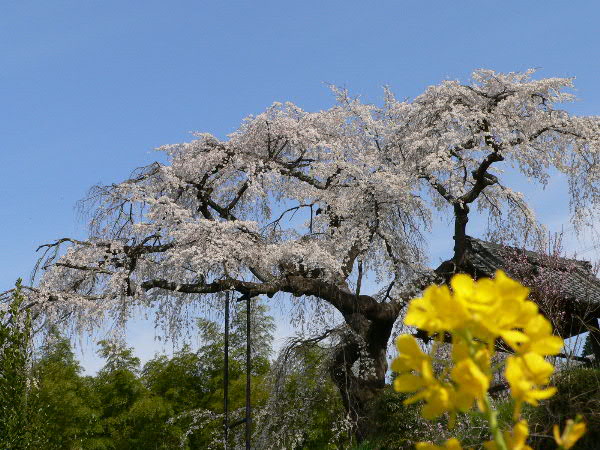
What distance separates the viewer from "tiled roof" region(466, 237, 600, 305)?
454 inches

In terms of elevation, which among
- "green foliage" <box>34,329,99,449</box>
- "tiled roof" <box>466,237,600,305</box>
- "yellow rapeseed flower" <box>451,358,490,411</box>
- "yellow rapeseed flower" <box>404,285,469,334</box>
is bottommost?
"yellow rapeseed flower" <box>451,358,490,411</box>

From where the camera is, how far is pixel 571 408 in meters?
7.35

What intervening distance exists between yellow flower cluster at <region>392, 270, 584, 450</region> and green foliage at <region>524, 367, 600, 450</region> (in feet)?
20.4

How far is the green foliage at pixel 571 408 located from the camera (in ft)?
23.4

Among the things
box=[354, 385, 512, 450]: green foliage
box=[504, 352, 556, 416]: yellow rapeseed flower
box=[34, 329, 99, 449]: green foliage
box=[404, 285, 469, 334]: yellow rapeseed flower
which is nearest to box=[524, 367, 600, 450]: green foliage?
box=[354, 385, 512, 450]: green foliage

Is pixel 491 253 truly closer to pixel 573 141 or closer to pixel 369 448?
pixel 573 141

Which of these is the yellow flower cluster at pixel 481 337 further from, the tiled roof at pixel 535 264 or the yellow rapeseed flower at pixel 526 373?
the tiled roof at pixel 535 264

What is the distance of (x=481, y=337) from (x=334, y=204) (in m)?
12.7

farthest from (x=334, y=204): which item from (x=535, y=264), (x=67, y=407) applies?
(x=67, y=407)

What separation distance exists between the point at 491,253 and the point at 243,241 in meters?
5.08

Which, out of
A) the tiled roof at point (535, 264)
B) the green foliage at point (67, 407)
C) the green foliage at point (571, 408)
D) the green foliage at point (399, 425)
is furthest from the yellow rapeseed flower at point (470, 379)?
the green foliage at point (67, 407)

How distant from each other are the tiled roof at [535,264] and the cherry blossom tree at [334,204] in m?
0.49

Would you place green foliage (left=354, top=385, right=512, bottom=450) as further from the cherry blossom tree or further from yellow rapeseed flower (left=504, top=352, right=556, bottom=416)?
yellow rapeseed flower (left=504, top=352, right=556, bottom=416)

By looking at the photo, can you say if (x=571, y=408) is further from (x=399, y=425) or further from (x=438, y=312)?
(x=438, y=312)
